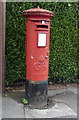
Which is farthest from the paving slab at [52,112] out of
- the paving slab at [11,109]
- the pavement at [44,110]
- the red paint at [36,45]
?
the red paint at [36,45]

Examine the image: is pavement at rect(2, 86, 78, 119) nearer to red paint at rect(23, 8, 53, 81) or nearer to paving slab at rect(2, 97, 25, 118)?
paving slab at rect(2, 97, 25, 118)

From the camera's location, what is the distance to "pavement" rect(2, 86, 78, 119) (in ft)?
13.9

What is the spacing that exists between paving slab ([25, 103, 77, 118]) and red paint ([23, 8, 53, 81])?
0.72 m

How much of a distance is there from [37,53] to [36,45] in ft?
0.60

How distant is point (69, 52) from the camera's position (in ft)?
20.8

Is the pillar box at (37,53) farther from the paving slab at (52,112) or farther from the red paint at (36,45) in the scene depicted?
the paving slab at (52,112)

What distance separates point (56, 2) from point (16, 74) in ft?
8.08

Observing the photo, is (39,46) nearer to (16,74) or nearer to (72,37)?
(16,74)

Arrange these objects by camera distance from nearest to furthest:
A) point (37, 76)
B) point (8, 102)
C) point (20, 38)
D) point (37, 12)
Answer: point (37, 12) → point (37, 76) → point (8, 102) → point (20, 38)

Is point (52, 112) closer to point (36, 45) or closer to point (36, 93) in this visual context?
point (36, 93)

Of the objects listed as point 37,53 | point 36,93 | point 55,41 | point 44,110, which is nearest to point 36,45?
point 37,53

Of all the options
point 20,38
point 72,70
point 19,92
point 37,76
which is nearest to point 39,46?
point 37,76

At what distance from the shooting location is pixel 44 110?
14.8ft

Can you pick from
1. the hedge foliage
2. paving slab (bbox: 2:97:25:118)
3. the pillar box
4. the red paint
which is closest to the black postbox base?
the pillar box
